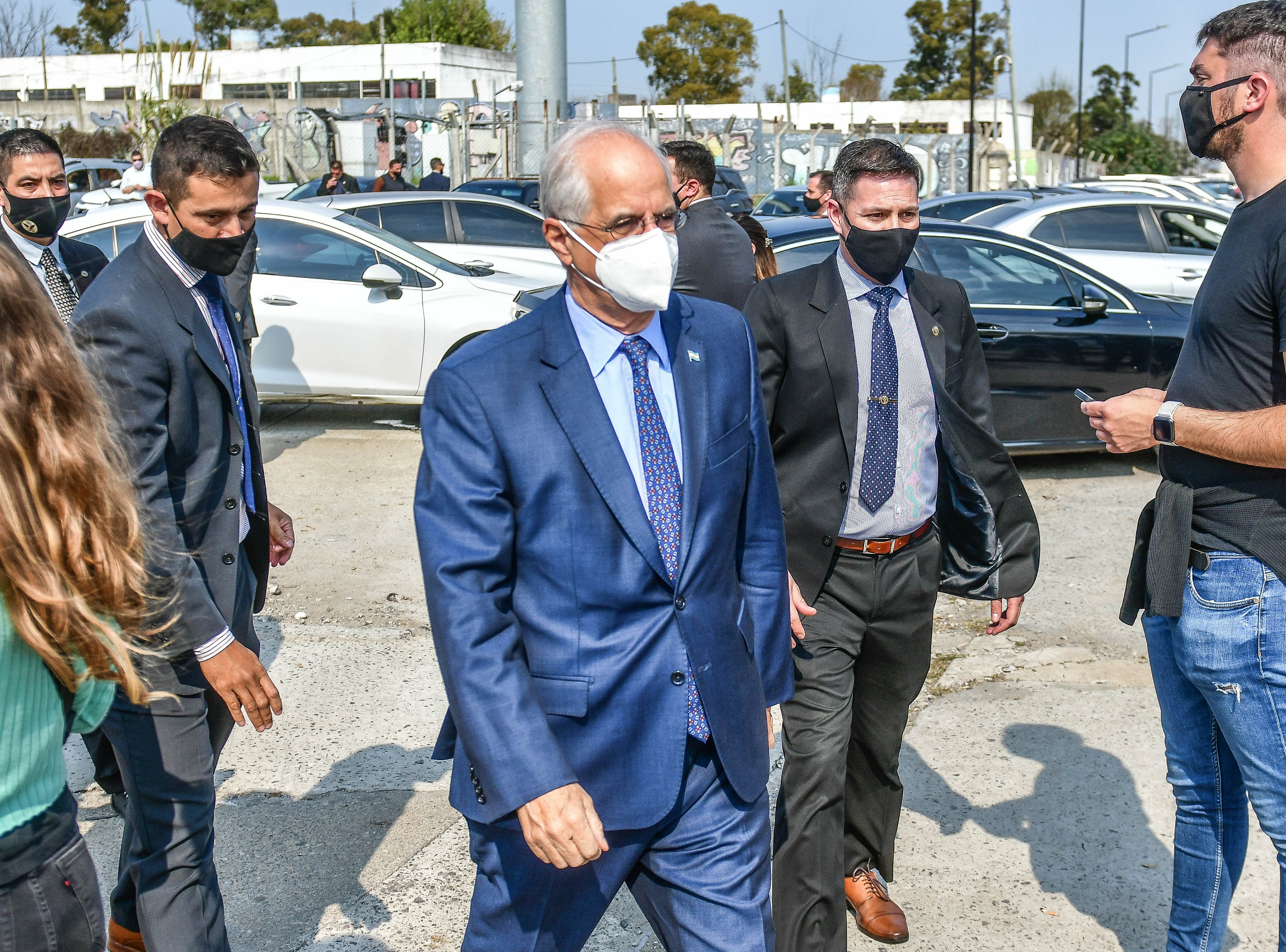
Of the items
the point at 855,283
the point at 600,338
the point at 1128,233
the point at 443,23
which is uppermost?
the point at 443,23

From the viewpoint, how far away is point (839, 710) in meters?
3.21

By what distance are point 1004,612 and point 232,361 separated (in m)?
2.18

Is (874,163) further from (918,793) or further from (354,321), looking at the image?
(354,321)

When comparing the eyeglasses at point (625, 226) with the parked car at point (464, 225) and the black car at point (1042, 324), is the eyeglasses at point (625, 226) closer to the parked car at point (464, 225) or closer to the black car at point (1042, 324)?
the black car at point (1042, 324)

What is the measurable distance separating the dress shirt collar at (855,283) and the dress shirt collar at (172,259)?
1.65 meters

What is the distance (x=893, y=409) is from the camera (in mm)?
3227

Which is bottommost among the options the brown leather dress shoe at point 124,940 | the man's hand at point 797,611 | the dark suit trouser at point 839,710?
the brown leather dress shoe at point 124,940

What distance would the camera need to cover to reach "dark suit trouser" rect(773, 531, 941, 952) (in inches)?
123

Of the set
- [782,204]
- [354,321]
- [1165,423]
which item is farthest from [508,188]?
[1165,423]

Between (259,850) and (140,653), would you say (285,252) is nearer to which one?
(259,850)

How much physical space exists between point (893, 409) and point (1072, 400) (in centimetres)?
549

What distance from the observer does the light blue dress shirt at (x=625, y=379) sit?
2.25 meters

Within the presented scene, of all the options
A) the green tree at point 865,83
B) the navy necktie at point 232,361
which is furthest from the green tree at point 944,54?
the navy necktie at point 232,361

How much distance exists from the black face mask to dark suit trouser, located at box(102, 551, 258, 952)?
893 mm
